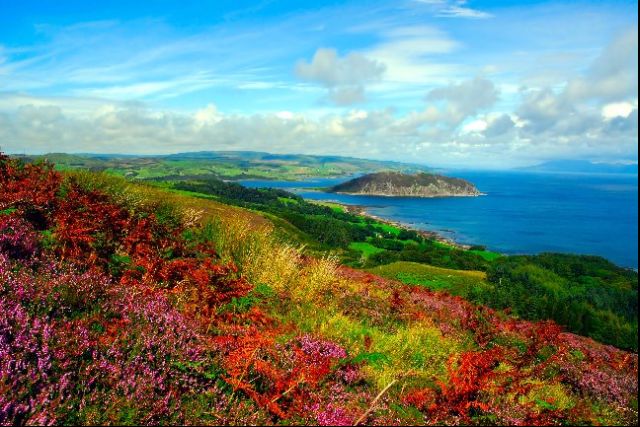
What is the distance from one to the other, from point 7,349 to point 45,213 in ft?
17.9

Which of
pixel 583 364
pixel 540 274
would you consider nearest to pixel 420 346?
pixel 583 364

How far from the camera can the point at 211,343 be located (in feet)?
16.1

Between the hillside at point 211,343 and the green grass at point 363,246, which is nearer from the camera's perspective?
the hillside at point 211,343

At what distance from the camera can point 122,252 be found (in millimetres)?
7594

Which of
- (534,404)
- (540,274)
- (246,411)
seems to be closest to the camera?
(246,411)

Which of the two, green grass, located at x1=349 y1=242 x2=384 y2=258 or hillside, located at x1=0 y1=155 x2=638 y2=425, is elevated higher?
hillside, located at x1=0 y1=155 x2=638 y2=425

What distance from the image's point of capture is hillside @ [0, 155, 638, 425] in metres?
3.78

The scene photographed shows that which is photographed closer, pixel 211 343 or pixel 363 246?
pixel 211 343

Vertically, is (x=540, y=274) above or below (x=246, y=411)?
below

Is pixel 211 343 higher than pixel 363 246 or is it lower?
higher

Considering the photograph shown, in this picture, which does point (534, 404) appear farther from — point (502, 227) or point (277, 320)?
point (502, 227)

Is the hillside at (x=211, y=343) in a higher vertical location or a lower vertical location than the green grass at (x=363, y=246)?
higher

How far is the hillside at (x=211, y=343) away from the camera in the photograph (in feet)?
12.4

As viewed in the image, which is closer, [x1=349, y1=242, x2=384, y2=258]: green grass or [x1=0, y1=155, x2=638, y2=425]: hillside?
[x1=0, y1=155, x2=638, y2=425]: hillside
